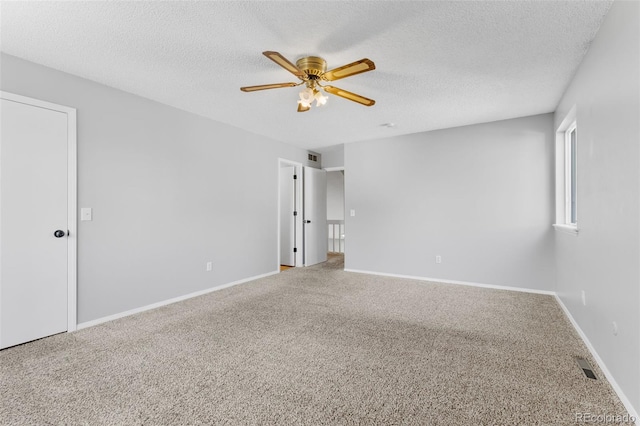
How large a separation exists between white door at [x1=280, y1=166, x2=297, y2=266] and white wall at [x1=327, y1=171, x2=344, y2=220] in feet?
9.02

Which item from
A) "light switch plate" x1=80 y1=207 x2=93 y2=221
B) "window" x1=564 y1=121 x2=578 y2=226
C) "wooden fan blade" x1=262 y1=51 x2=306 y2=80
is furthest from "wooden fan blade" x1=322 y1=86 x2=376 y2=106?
"window" x1=564 y1=121 x2=578 y2=226

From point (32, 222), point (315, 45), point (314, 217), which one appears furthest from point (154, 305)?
point (314, 217)

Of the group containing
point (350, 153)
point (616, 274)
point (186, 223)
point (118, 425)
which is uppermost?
point (350, 153)

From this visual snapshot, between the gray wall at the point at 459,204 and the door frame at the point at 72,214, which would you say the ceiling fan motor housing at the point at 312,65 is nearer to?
the door frame at the point at 72,214

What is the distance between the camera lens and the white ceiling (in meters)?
1.87

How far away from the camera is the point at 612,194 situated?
72.4 inches

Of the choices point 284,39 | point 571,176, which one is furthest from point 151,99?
point 571,176

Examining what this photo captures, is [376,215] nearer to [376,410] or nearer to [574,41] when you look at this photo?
[574,41]

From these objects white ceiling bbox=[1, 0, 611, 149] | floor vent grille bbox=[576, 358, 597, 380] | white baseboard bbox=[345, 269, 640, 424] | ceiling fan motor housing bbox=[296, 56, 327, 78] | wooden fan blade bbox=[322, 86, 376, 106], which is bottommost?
floor vent grille bbox=[576, 358, 597, 380]

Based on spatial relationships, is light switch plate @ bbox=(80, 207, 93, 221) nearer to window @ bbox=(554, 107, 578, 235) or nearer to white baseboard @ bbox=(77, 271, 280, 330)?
white baseboard @ bbox=(77, 271, 280, 330)

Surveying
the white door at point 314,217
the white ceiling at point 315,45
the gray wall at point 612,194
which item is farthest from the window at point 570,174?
the white door at point 314,217

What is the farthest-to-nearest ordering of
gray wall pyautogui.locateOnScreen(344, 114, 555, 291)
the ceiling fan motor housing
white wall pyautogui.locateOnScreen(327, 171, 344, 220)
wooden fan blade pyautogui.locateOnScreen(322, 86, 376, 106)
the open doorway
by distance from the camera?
white wall pyautogui.locateOnScreen(327, 171, 344, 220) → the open doorway → gray wall pyautogui.locateOnScreen(344, 114, 555, 291) → wooden fan blade pyautogui.locateOnScreen(322, 86, 376, 106) → the ceiling fan motor housing

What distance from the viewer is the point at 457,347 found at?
2396 millimetres

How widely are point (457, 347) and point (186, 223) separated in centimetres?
329
